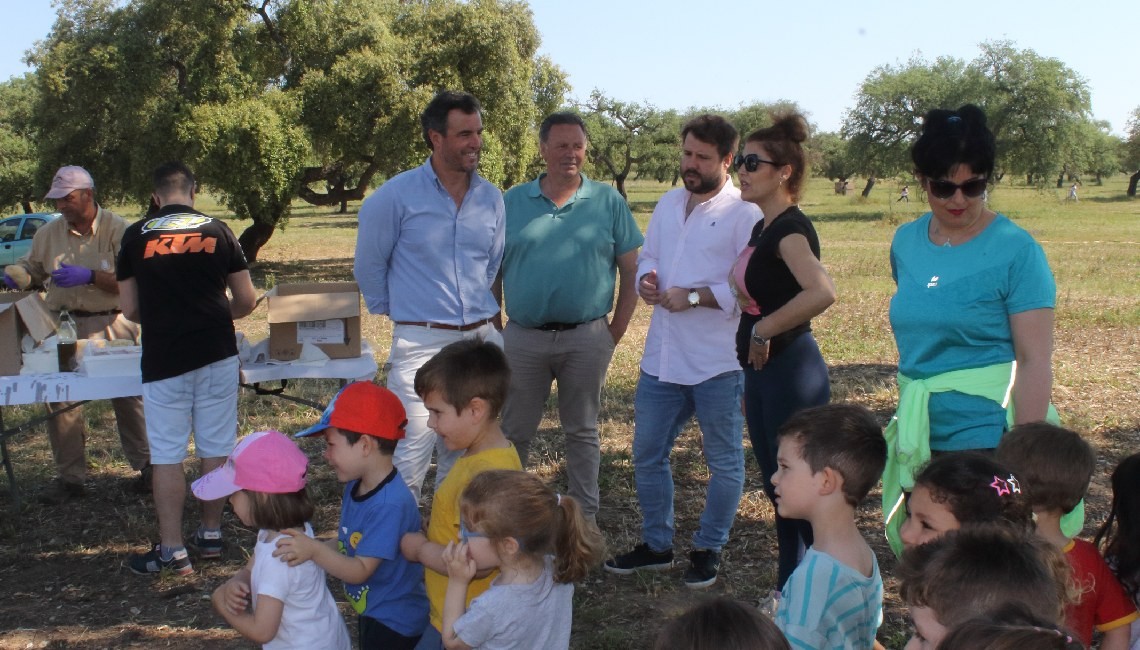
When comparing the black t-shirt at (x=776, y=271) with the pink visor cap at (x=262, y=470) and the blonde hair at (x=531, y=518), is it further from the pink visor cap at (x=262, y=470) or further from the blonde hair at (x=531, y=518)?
the pink visor cap at (x=262, y=470)

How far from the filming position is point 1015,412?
268cm

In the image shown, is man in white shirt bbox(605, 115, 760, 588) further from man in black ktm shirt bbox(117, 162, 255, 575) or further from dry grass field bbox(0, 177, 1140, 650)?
man in black ktm shirt bbox(117, 162, 255, 575)

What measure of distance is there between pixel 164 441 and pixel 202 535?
55cm

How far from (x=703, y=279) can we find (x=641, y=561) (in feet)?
4.34

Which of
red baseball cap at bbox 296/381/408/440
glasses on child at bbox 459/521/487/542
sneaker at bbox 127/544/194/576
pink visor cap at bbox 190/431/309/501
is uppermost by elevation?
red baseball cap at bbox 296/381/408/440

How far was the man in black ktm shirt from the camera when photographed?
4.19m

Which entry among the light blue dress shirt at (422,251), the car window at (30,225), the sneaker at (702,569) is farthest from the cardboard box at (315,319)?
the car window at (30,225)

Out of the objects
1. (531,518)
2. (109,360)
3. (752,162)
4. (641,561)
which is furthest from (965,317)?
(109,360)

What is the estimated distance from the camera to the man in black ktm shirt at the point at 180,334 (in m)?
4.19

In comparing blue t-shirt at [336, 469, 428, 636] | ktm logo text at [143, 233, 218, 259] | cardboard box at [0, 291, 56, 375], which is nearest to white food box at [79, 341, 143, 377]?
cardboard box at [0, 291, 56, 375]

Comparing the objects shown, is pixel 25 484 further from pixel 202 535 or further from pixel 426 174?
pixel 426 174

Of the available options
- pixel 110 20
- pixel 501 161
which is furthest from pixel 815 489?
pixel 110 20

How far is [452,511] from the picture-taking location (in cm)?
284

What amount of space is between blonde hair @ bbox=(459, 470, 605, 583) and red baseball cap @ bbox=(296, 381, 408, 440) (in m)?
0.47
